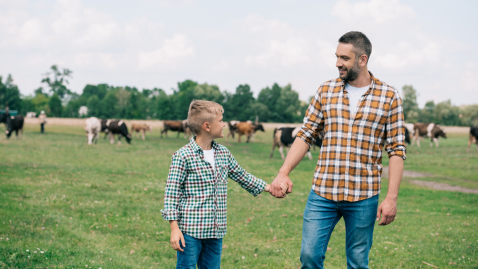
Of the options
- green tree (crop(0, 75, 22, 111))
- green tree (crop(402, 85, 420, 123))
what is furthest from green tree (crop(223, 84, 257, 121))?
green tree (crop(0, 75, 22, 111))

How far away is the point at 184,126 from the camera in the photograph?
41344 millimetres

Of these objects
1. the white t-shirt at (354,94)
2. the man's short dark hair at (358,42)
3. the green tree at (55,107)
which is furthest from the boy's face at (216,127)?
the green tree at (55,107)

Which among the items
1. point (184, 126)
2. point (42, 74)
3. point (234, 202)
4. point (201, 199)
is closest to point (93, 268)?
point (201, 199)

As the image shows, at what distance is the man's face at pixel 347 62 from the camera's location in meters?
3.52

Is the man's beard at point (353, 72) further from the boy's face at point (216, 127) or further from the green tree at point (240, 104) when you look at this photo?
the green tree at point (240, 104)

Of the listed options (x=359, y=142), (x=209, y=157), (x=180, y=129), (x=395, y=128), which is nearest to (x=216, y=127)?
(x=209, y=157)

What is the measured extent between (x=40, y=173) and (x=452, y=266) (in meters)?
12.7

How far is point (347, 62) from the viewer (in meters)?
3.54

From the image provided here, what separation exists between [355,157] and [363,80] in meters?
0.71

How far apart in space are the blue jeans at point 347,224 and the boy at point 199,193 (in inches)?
30.6

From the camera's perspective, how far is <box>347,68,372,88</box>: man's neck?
361 centimetres

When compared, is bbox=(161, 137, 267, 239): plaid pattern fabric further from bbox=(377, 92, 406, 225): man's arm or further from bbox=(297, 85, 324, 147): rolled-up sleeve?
bbox=(377, 92, 406, 225): man's arm

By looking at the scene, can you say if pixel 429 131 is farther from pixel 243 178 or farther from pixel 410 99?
pixel 410 99

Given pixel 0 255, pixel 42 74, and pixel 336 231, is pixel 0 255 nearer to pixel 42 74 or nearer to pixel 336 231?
pixel 336 231
